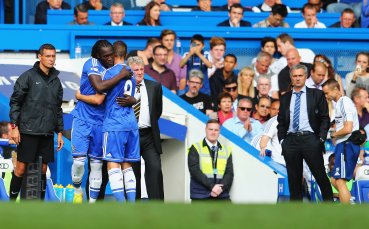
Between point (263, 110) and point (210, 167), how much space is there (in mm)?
2112

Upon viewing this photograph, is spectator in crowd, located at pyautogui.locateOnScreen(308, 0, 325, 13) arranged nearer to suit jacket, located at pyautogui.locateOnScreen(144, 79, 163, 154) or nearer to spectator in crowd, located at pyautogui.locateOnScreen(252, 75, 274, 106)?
spectator in crowd, located at pyautogui.locateOnScreen(252, 75, 274, 106)

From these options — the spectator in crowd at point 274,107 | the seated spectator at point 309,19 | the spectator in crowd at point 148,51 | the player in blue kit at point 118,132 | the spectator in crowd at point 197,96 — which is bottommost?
the player in blue kit at point 118,132

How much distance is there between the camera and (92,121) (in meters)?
10.7

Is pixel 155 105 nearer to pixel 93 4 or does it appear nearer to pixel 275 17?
pixel 275 17

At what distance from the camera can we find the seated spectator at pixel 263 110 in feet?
50.3

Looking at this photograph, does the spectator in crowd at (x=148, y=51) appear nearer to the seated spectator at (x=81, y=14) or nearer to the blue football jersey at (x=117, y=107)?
the seated spectator at (x=81, y=14)

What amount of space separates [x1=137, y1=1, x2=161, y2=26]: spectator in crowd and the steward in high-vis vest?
4.22 m

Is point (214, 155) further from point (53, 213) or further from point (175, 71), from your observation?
point (53, 213)

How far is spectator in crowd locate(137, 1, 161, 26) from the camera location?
1727 cm

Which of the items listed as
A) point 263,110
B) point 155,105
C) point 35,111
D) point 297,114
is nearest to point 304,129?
point 297,114

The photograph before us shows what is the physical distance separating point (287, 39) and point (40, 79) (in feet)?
20.5

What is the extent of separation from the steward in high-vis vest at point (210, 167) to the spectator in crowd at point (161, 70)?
2.11 meters

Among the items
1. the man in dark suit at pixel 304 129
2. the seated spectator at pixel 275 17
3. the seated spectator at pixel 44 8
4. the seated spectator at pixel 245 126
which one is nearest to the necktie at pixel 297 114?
the man in dark suit at pixel 304 129

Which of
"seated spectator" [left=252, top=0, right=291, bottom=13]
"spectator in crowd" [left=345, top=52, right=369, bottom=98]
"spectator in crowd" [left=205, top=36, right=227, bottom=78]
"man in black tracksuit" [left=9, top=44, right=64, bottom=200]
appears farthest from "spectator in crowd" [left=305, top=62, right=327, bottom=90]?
"man in black tracksuit" [left=9, top=44, right=64, bottom=200]
